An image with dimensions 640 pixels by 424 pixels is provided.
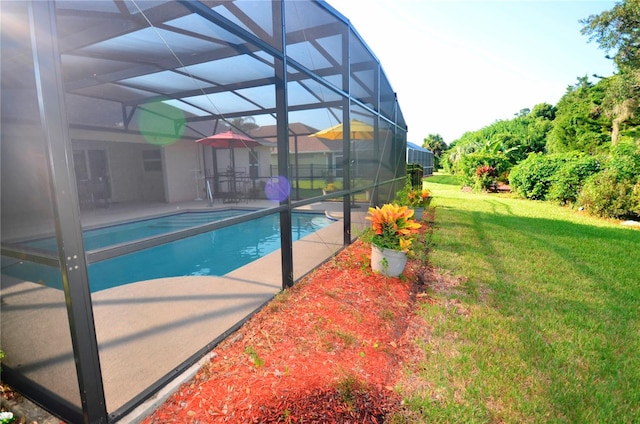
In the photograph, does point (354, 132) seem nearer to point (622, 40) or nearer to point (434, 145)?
point (622, 40)

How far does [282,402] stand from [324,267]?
8.89ft

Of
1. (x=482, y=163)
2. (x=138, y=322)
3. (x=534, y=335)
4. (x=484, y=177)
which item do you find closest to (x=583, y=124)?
(x=482, y=163)

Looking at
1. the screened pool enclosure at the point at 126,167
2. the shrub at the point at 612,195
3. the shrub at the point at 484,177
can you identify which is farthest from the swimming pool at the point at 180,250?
the shrub at the point at 484,177

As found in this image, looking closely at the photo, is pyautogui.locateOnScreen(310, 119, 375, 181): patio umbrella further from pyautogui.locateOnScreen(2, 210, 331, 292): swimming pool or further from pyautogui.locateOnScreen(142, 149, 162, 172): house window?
pyautogui.locateOnScreen(142, 149, 162, 172): house window

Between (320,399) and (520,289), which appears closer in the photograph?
(320,399)

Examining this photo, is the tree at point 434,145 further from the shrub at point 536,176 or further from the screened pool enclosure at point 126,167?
the screened pool enclosure at point 126,167

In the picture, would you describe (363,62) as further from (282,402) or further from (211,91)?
(282,402)

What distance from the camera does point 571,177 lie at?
31.2 ft

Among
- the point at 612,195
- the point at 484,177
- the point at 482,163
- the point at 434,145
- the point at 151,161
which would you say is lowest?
the point at 612,195

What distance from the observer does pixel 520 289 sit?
12.1 ft

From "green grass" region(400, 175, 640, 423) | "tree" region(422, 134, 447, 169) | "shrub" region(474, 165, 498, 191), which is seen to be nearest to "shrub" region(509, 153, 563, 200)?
"shrub" region(474, 165, 498, 191)

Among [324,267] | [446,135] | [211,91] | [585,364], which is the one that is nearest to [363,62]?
[211,91]

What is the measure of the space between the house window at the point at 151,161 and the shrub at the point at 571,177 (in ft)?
49.2

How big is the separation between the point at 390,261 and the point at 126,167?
12.4 m
